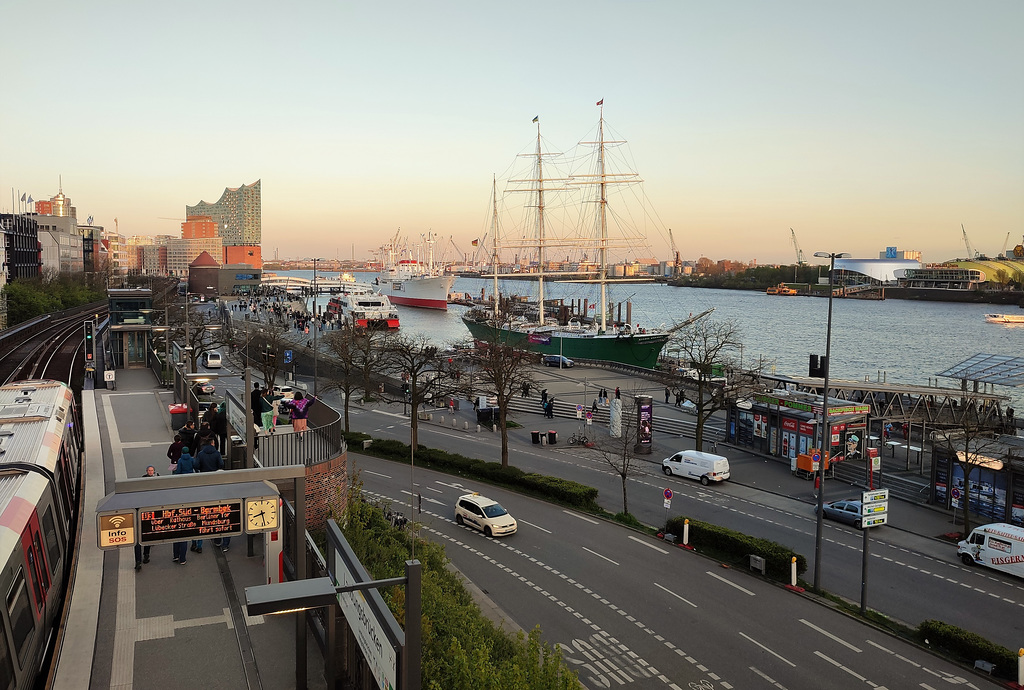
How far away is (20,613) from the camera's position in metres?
8.41

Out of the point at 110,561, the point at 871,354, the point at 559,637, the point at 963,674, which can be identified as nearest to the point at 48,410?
the point at 110,561

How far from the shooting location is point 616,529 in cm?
2019

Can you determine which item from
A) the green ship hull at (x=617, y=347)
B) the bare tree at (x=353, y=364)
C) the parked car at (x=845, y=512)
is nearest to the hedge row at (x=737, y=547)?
the parked car at (x=845, y=512)

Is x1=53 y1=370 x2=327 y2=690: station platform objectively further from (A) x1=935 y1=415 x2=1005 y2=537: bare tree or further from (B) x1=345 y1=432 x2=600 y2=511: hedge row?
(A) x1=935 y1=415 x2=1005 y2=537: bare tree

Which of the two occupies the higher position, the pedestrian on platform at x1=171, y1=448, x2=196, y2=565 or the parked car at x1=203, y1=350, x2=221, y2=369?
the pedestrian on platform at x1=171, y1=448, x2=196, y2=565

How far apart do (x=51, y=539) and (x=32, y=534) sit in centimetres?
142

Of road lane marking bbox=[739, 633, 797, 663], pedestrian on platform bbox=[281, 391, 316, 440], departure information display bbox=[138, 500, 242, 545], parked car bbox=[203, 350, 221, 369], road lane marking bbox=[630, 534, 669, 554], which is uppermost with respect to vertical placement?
pedestrian on platform bbox=[281, 391, 316, 440]

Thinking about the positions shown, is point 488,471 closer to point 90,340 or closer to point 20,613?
Answer: point 20,613

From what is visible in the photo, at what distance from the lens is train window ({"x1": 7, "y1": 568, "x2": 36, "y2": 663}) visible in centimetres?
812

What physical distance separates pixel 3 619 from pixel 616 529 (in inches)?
597

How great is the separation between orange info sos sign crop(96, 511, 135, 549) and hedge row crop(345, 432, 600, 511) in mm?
15149

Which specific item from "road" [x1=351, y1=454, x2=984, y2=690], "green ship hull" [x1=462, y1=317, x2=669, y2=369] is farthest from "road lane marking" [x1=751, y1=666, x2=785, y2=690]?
"green ship hull" [x1=462, y1=317, x2=669, y2=369]

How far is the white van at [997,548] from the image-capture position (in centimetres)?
1717

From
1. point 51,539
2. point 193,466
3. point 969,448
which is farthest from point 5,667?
point 969,448
